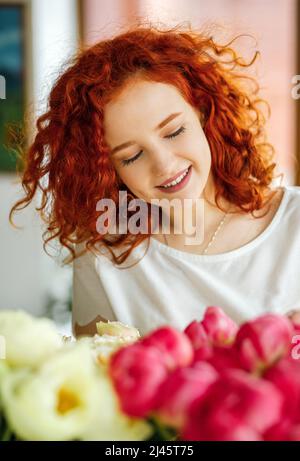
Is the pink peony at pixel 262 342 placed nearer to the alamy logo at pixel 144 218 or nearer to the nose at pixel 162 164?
the nose at pixel 162 164

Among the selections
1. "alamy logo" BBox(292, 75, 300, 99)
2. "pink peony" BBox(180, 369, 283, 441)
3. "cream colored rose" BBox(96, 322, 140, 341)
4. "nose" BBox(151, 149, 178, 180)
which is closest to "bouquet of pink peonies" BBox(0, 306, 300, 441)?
"pink peony" BBox(180, 369, 283, 441)

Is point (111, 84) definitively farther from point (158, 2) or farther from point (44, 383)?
point (158, 2)

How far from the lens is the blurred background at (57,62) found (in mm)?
3318

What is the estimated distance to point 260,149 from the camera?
1.54 m

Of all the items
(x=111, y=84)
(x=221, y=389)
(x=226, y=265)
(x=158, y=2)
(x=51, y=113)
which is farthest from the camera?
(x=158, y=2)

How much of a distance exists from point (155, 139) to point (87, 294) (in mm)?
546

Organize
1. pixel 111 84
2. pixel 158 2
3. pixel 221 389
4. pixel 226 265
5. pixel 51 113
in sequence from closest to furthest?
1. pixel 221 389
2. pixel 111 84
3. pixel 51 113
4. pixel 226 265
5. pixel 158 2

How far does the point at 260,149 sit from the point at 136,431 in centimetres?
119

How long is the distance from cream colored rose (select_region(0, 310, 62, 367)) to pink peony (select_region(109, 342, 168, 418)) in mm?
58

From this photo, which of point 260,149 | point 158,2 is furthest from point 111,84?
point 158,2

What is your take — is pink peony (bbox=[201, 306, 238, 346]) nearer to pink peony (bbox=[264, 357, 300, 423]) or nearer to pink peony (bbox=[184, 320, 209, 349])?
pink peony (bbox=[184, 320, 209, 349])

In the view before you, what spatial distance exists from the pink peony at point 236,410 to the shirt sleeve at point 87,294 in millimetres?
1096

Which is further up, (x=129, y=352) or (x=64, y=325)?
(x=129, y=352)
